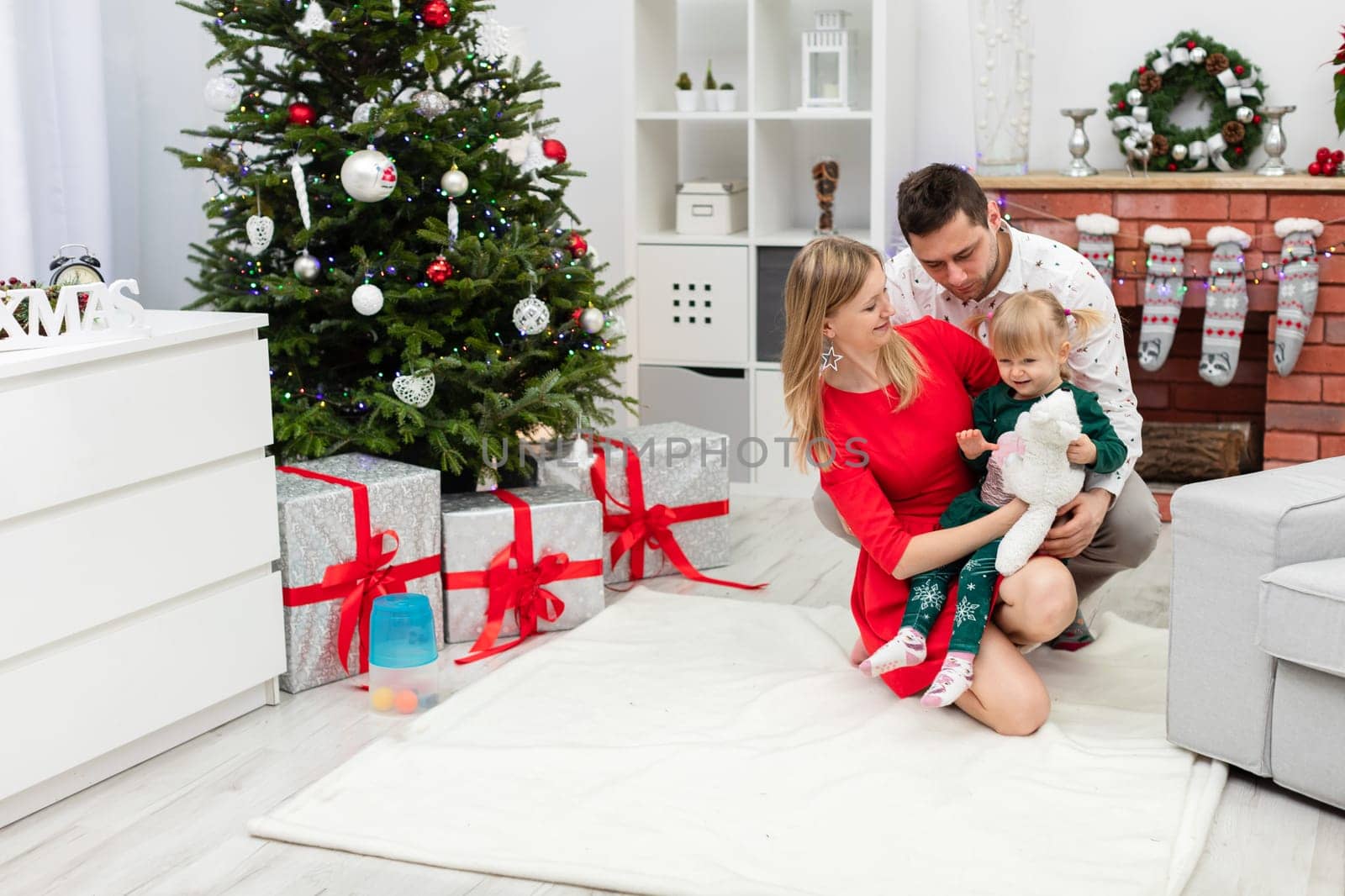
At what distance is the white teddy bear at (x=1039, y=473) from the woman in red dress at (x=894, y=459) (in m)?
0.03

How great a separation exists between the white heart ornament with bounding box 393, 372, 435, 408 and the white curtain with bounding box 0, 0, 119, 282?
950 mm

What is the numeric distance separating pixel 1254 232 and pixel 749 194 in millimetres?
1337

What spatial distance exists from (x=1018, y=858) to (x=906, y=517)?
0.70 meters

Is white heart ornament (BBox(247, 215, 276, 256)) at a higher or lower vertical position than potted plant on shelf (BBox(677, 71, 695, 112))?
lower

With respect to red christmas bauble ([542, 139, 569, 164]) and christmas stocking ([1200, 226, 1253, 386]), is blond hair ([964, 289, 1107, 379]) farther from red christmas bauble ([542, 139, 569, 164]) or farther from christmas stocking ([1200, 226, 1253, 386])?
christmas stocking ([1200, 226, 1253, 386])

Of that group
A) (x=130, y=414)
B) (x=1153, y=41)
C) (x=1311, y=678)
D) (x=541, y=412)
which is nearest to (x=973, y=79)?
(x=1153, y=41)

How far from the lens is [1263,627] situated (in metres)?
1.98

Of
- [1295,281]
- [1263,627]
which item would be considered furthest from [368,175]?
[1295,281]

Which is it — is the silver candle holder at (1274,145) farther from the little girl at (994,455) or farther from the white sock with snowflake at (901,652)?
the white sock with snowflake at (901,652)

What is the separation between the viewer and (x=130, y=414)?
2.16 meters

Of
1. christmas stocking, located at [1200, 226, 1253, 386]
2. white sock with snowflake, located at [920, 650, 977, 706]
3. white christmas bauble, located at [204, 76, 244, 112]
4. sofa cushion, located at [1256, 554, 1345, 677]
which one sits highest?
white christmas bauble, located at [204, 76, 244, 112]

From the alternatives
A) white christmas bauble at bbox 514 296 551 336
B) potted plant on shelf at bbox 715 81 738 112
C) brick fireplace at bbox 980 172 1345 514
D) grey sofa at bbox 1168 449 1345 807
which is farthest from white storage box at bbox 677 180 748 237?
grey sofa at bbox 1168 449 1345 807

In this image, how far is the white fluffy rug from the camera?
1871mm

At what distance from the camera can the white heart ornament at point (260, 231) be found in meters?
2.79
